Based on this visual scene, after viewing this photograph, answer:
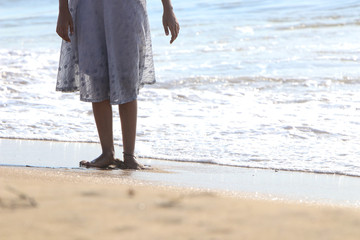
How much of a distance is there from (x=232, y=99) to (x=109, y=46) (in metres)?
2.75

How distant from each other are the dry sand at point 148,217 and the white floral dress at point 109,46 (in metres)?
1.10

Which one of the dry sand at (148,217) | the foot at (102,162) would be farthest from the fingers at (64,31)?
the dry sand at (148,217)

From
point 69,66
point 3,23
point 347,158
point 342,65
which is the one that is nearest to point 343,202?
point 347,158

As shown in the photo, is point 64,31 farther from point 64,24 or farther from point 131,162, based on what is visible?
point 131,162

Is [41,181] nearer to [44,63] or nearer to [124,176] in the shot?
[124,176]

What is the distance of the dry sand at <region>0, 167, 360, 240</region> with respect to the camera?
7.46ft

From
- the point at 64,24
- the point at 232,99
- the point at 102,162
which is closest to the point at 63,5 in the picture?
the point at 64,24

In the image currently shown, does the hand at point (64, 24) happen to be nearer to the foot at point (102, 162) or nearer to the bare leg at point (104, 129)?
the bare leg at point (104, 129)

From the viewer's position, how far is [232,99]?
6.44 m

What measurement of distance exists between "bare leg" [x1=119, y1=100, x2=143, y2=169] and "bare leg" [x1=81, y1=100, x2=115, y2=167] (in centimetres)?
8

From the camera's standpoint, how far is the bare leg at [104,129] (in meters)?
4.03

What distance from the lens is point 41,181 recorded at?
3232 mm

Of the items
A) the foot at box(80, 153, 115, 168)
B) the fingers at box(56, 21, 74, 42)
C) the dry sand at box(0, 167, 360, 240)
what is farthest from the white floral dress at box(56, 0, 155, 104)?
the dry sand at box(0, 167, 360, 240)

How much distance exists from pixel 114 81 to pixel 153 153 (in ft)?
2.99
